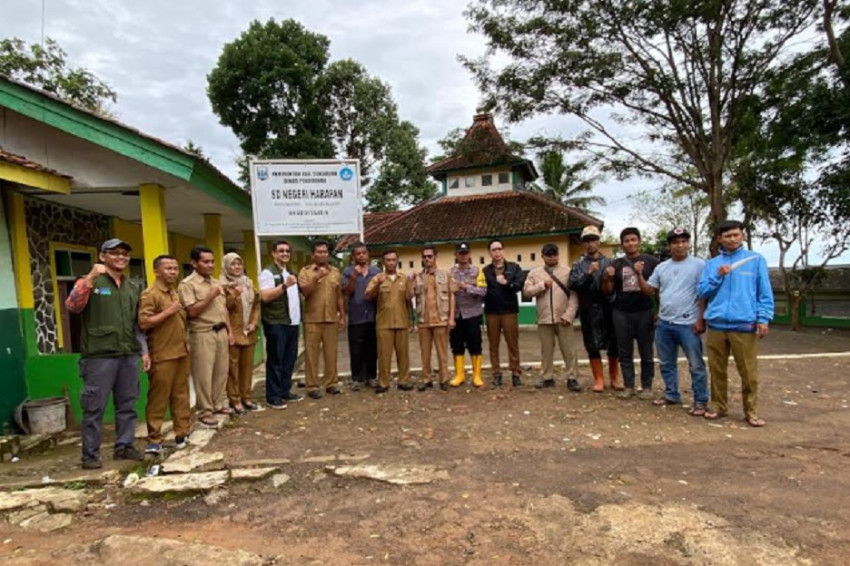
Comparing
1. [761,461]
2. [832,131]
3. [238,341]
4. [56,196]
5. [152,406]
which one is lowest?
[761,461]

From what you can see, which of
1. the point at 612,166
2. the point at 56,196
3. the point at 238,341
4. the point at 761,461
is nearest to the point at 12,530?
the point at 238,341

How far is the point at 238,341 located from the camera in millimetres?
5375

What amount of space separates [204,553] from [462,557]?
1375 mm

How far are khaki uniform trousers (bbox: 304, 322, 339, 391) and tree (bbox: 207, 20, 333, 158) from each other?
14678 mm

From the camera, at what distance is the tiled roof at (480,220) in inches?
568

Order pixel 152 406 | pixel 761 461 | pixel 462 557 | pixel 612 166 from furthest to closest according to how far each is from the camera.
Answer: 1. pixel 612 166
2. pixel 152 406
3. pixel 761 461
4. pixel 462 557

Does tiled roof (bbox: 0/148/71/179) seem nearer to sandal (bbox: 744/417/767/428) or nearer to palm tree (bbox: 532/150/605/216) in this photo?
sandal (bbox: 744/417/767/428)

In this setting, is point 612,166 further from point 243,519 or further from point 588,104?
point 243,519

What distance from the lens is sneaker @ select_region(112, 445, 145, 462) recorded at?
13.6 feet

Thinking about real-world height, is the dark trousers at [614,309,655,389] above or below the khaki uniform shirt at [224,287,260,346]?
below

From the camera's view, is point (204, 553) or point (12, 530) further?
point (12, 530)

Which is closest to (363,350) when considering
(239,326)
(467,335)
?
(467,335)

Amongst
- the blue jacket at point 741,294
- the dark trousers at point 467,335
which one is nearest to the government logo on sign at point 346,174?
the dark trousers at point 467,335

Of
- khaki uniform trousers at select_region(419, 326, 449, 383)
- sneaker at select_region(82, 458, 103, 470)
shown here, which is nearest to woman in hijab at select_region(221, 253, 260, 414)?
sneaker at select_region(82, 458, 103, 470)
